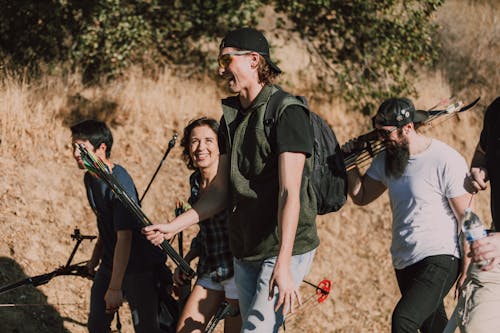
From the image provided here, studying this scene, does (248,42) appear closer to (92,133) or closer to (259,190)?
(259,190)

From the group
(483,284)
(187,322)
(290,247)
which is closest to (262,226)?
(290,247)

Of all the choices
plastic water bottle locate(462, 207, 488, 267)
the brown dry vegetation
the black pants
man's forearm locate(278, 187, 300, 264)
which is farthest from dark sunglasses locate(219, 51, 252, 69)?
the brown dry vegetation

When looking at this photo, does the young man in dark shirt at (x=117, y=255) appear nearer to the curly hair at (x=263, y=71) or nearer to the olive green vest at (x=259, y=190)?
the olive green vest at (x=259, y=190)

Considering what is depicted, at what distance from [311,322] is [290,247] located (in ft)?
17.3

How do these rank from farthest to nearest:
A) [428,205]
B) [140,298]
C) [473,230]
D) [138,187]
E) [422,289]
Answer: [138,187] < [140,298] < [428,205] < [422,289] < [473,230]

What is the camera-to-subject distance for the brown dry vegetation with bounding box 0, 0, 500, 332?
793 centimetres

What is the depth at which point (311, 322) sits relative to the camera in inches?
342

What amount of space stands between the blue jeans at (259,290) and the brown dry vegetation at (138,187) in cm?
350

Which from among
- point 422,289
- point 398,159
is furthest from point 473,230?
point 398,159

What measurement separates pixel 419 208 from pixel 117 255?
1.76m

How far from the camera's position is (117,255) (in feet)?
16.4

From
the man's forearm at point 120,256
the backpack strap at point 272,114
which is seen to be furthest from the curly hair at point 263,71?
the man's forearm at point 120,256

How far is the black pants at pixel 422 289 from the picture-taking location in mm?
4777

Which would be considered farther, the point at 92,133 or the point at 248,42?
the point at 92,133
